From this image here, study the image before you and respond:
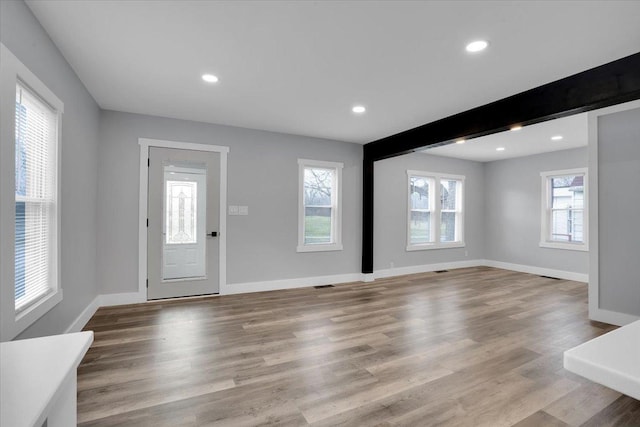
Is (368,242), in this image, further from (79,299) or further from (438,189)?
(79,299)

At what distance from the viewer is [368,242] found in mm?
5938

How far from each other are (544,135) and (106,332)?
7009mm

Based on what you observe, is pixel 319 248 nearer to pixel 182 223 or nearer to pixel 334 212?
pixel 334 212

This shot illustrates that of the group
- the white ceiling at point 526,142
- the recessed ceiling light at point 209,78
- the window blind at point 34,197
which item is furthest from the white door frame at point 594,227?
the window blind at point 34,197

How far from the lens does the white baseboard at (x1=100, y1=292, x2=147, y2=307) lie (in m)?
4.17

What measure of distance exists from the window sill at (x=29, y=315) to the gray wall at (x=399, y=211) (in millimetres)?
4957

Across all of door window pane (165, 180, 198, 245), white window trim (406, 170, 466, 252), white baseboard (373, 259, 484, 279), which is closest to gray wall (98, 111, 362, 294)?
door window pane (165, 180, 198, 245)

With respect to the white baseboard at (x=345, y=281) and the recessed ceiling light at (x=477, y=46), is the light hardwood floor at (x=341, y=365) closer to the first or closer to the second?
the white baseboard at (x=345, y=281)

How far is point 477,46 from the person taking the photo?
2.51 m

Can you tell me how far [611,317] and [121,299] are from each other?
248 inches

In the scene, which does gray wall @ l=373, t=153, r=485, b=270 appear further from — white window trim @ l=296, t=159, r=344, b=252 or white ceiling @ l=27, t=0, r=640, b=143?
white ceiling @ l=27, t=0, r=640, b=143

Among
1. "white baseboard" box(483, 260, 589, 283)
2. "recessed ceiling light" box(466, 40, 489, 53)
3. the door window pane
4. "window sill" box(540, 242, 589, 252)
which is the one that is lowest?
"white baseboard" box(483, 260, 589, 283)

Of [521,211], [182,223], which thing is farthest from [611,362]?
[521,211]

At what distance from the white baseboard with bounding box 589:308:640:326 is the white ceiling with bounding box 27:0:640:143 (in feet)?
9.41
